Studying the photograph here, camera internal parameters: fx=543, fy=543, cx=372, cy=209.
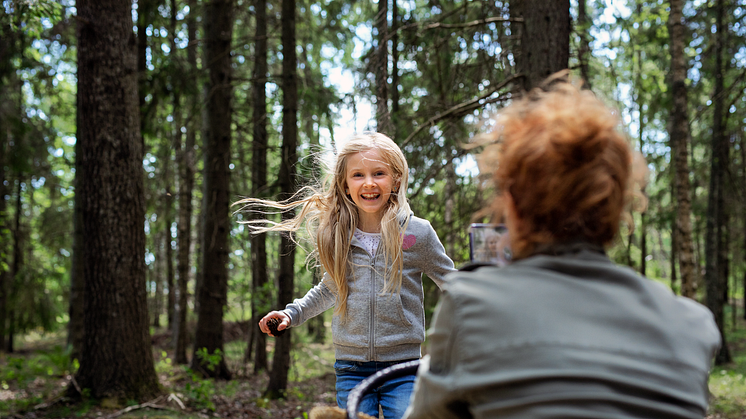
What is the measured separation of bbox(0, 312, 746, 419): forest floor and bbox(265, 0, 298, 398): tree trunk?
0.46 metres

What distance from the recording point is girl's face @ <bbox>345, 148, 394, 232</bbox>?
329cm

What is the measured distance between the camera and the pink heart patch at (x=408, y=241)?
3179 mm

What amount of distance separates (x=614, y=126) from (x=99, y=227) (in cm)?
626

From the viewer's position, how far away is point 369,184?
3.28 metres

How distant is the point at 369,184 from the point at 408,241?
420 mm

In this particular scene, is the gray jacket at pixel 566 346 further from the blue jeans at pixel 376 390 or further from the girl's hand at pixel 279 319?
the girl's hand at pixel 279 319

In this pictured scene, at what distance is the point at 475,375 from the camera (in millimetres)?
1225

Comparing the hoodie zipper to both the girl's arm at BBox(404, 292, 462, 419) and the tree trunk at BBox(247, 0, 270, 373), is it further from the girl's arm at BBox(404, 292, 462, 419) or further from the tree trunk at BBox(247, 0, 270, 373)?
the tree trunk at BBox(247, 0, 270, 373)

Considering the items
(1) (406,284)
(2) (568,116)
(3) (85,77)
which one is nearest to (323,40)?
(3) (85,77)

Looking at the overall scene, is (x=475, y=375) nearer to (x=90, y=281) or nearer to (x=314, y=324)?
(x=90, y=281)

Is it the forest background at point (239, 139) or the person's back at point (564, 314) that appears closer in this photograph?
the person's back at point (564, 314)

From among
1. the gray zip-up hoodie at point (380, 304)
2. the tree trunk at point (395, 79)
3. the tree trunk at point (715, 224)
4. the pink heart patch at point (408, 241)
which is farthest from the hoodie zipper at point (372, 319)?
the tree trunk at point (715, 224)

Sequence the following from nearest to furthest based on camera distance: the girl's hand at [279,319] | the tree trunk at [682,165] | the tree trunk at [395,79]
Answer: the girl's hand at [279,319] → the tree trunk at [395,79] → the tree trunk at [682,165]

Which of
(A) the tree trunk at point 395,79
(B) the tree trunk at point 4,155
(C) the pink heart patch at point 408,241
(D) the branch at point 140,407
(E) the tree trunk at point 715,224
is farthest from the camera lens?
(E) the tree trunk at point 715,224
